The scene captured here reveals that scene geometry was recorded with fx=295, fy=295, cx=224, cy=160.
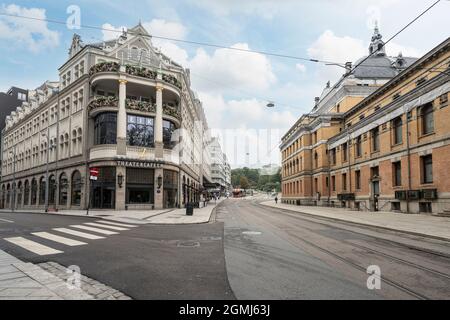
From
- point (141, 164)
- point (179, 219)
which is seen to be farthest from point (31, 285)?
point (141, 164)

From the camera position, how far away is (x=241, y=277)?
19.4 feet

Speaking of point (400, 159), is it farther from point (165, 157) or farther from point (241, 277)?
point (241, 277)

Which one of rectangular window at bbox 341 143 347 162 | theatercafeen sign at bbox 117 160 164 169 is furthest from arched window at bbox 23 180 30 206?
rectangular window at bbox 341 143 347 162

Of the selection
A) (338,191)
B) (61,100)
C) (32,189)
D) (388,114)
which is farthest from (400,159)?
(32,189)

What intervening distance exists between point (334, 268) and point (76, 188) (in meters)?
34.3

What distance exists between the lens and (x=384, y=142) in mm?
29156

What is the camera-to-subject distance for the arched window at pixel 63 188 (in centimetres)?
3669

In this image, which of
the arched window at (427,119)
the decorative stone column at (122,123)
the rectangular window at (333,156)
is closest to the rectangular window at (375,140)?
the arched window at (427,119)

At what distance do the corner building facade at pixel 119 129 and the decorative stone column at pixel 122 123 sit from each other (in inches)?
3.8

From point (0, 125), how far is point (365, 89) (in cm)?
8130

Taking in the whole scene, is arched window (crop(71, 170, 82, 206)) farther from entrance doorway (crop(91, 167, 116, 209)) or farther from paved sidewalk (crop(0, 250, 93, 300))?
paved sidewalk (crop(0, 250, 93, 300))

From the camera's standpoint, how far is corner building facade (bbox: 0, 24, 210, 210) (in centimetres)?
3088

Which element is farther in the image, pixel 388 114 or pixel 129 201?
pixel 129 201

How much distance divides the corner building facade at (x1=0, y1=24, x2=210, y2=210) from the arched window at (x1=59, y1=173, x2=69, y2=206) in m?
0.12
